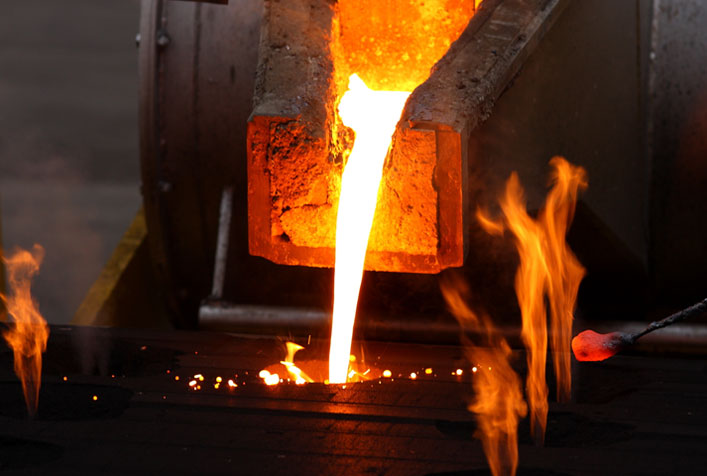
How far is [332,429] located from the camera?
1.80 metres

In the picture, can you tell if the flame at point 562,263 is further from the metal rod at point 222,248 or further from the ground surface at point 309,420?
the metal rod at point 222,248

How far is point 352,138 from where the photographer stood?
7.38 feet

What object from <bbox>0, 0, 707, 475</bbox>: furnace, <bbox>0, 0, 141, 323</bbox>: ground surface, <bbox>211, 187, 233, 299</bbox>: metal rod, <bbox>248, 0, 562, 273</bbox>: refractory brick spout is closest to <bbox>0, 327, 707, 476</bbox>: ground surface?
<bbox>0, 0, 707, 475</bbox>: furnace

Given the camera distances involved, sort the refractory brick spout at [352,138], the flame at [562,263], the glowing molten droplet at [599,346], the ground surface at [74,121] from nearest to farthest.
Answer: the glowing molten droplet at [599,346]
the refractory brick spout at [352,138]
the flame at [562,263]
the ground surface at [74,121]

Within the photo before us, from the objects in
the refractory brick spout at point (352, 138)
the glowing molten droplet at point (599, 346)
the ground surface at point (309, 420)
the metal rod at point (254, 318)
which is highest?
the refractory brick spout at point (352, 138)

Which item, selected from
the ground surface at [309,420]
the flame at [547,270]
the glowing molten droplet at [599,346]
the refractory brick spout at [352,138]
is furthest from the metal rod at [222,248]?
the glowing molten droplet at [599,346]

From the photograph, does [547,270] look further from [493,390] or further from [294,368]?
[294,368]

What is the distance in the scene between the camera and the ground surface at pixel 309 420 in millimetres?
1640

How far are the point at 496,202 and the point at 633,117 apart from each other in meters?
0.65

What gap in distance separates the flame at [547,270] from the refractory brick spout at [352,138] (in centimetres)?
31

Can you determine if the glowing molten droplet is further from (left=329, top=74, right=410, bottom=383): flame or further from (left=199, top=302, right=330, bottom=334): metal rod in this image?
(left=199, top=302, right=330, bottom=334): metal rod

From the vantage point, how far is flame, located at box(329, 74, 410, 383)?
6.91 feet

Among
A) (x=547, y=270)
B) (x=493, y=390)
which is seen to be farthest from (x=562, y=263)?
(x=493, y=390)

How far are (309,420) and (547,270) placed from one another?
997mm
